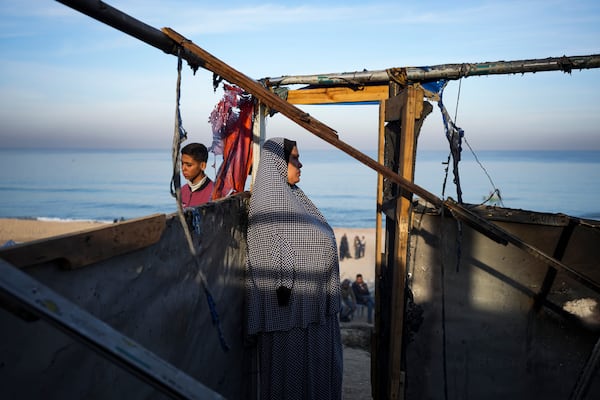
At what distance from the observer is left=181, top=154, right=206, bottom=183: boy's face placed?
4348mm

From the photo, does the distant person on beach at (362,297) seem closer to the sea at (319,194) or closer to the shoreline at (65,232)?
the shoreline at (65,232)

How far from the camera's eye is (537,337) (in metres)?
3.61

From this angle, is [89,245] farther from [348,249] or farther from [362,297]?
[348,249]

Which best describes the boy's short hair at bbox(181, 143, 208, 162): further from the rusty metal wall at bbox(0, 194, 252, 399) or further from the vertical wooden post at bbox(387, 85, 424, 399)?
the vertical wooden post at bbox(387, 85, 424, 399)

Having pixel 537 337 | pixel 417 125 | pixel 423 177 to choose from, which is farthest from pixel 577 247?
pixel 423 177

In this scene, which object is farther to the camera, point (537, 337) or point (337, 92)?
point (337, 92)

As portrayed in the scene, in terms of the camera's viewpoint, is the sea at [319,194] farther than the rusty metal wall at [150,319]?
Yes

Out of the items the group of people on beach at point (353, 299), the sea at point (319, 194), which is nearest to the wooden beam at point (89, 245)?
the group of people on beach at point (353, 299)

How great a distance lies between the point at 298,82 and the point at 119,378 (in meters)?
3.20

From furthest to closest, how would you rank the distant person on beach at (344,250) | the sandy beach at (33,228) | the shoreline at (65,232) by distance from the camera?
the sandy beach at (33,228) < the distant person on beach at (344,250) < the shoreline at (65,232)

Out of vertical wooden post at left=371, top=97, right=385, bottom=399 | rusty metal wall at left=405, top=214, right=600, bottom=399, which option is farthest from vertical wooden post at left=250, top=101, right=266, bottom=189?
rusty metal wall at left=405, top=214, right=600, bottom=399

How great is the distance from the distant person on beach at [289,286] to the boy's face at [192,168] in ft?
3.13

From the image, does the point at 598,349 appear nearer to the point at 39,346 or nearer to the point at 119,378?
the point at 119,378

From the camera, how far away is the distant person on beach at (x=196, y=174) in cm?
435
